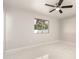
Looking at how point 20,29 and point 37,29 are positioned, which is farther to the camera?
point 37,29

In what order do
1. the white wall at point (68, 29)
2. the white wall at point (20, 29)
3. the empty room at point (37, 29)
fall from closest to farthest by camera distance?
the empty room at point (37, 29), the white wall at point (20, 29), the white wall at point (68, 29)

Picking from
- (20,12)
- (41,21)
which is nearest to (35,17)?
(41,21)

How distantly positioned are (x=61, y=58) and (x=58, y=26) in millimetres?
4685

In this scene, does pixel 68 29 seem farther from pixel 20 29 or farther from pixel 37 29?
pixel 20 29

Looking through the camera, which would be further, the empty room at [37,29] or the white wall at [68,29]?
the white wall at [68,29]

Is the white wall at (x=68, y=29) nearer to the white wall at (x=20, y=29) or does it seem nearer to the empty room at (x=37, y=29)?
the empty room at (x=37, y=29)

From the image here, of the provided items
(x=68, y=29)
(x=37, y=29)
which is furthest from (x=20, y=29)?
(x=68, y=29)

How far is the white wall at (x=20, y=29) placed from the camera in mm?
3812

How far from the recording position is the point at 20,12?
14.1 feet

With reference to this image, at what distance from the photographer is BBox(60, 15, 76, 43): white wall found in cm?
660

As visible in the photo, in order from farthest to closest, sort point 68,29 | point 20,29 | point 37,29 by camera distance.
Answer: point 68,29 < point 37,29 < point 20,29

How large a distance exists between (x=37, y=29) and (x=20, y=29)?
1.38 m

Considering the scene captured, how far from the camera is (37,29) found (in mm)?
5258

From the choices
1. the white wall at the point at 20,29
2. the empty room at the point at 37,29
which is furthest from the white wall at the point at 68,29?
the white wall at the point at 20,29
